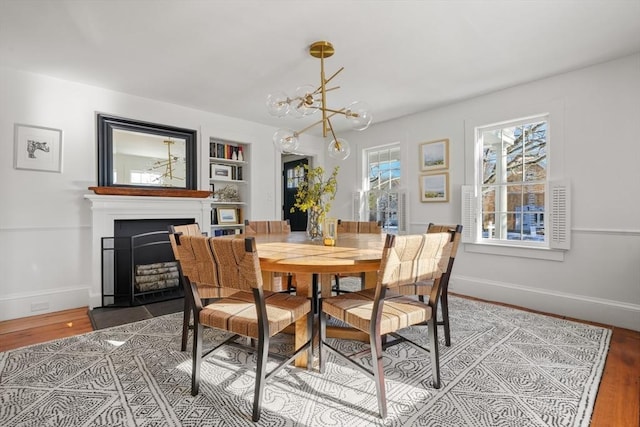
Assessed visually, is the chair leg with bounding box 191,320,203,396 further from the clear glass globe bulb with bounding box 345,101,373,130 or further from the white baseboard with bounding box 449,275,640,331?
the white baseboard with bounding box 449,275,640,331

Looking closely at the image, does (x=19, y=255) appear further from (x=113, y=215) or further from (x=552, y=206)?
(x=552, y=206)

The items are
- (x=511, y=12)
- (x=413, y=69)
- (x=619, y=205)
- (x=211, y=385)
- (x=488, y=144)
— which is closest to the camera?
(x=211, y=385)

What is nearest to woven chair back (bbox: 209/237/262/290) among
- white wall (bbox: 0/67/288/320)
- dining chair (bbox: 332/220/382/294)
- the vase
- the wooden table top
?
the wooden table top

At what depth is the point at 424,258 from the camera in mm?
1630

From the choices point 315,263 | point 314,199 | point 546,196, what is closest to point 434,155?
point 546,196

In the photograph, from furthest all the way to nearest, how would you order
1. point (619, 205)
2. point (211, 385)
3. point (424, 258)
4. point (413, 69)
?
point (413, 69) → point (619, 205) → point (211, 385) → point (424, 258)

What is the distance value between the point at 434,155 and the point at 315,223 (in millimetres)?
2488

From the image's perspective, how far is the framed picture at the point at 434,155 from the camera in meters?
4.18

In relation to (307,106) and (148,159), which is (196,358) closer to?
(307,106)

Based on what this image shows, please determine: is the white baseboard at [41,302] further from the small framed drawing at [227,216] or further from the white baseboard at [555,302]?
the white baseboard at [555,302]

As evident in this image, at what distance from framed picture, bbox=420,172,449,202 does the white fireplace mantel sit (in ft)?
10.1

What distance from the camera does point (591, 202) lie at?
3055 mm

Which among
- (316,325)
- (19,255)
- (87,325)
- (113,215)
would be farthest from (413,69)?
(19,255)

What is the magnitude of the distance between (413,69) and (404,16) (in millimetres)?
914
